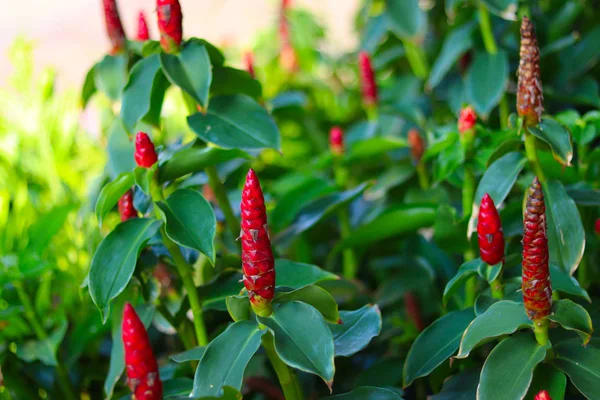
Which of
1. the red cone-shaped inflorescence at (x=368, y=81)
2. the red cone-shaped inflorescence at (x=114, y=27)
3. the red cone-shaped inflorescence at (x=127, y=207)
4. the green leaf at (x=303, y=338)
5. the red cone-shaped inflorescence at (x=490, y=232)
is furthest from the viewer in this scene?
the red cone-shaped inflorescence at (x=368, y=81)

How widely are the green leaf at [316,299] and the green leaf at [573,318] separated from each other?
0.80ft

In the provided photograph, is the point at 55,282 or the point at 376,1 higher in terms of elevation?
the point at 376,1

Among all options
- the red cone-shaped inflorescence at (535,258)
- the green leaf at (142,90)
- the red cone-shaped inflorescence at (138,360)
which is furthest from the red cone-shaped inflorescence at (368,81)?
the red cone-shaped inflorescence at (138,360)

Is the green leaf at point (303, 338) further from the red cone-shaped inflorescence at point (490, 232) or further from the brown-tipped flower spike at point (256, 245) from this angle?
the red cone-shaped inflorescence at point (490, 232)

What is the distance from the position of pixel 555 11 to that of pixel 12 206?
4.58 feet

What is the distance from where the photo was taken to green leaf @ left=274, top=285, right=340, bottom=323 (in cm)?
76

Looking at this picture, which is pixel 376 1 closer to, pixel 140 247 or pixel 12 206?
pixel 12 206

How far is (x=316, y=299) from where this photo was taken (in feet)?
2.52

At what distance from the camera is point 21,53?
5.46ft

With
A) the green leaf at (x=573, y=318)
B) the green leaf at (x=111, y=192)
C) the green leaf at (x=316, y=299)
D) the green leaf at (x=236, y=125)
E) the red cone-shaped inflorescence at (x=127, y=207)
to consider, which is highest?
the green leaf at (x=236, y=125)

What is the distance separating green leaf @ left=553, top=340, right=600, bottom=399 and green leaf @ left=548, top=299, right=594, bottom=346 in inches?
1.5

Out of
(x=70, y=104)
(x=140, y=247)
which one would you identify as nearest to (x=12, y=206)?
(x=70, y=104)

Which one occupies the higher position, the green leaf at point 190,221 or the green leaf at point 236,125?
the green leaf at point 236,125

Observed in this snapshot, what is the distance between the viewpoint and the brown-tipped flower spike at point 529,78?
87 centimetres
